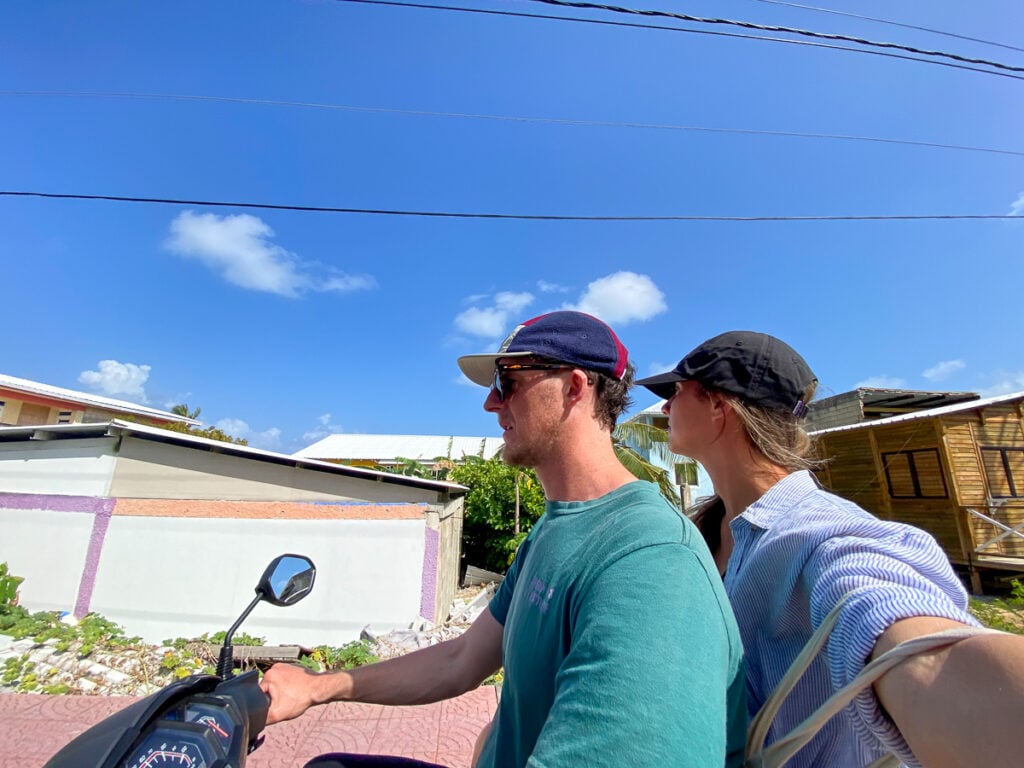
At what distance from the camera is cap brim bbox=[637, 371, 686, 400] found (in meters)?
1.91

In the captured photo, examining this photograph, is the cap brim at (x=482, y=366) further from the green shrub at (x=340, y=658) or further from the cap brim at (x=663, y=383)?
the green shrub at (x=340, y=658)

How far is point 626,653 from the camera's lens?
33.5 inches

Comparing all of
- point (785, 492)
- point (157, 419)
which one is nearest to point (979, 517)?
point (785, 492)

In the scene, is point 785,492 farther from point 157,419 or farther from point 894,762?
point 157,419

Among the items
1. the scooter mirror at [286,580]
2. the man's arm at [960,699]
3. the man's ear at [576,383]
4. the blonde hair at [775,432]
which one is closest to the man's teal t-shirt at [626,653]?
the man's arm at [960,699]

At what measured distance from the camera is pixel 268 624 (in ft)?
27.6

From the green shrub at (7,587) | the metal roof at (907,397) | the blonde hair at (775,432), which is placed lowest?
the green shrub at (7,587)

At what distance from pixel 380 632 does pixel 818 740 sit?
875 cm

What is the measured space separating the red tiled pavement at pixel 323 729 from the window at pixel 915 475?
14085 millimetres

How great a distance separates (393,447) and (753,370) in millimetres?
30676

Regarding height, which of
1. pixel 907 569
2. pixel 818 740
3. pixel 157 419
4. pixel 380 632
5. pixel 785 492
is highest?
pixel 157 419

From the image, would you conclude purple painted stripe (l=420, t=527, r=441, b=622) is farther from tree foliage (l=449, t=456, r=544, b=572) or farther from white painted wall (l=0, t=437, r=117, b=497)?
white painted wall (l=0, t=437, r=117, b=497)

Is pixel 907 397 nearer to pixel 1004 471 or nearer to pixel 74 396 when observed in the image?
pixel 1004 471

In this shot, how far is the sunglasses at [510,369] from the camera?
1646 millimetres
